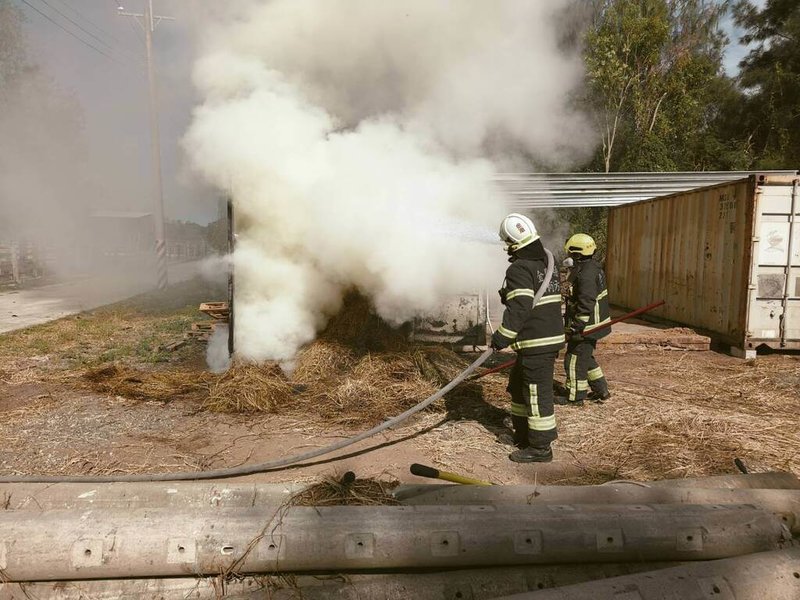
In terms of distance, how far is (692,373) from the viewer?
7.01 metres

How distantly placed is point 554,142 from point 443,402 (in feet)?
31.5

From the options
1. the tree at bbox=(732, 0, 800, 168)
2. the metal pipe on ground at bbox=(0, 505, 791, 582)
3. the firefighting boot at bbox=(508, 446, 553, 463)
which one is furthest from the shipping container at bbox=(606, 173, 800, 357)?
the tree at bbox=(732, 0, 800, 168)

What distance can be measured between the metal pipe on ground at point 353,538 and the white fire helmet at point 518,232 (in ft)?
7.04

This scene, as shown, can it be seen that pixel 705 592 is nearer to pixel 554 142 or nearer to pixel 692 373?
pixel 692 373

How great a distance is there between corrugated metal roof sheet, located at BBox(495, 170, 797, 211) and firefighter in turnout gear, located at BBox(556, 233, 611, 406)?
485 cm

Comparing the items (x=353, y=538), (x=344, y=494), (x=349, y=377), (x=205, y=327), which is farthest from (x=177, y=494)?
(x=205, y=327)

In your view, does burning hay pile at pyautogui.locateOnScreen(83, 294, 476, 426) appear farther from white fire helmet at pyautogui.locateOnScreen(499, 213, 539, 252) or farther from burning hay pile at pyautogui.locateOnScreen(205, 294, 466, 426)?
white fire helmet at pyautogui.locateOnScreen(499, 213, 539, 252)

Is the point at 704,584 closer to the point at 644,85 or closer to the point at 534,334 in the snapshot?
the point at 534,334

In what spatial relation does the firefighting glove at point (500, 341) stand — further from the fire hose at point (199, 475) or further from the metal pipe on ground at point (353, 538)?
the metal pipe on ground at point (353, 538)

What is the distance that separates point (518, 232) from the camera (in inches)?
164

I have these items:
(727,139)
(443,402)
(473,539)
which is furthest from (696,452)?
(727,139)

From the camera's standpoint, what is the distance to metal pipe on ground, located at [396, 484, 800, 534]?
2936mm

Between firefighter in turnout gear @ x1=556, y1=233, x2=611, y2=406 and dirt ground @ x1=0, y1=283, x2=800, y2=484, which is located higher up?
firefighter in turnout gear @ x1=556, y1=233, x2=611, y2=406

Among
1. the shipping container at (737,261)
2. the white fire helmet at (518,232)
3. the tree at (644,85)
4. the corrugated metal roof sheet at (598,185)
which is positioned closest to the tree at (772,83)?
Result: the tree at (644,85)
